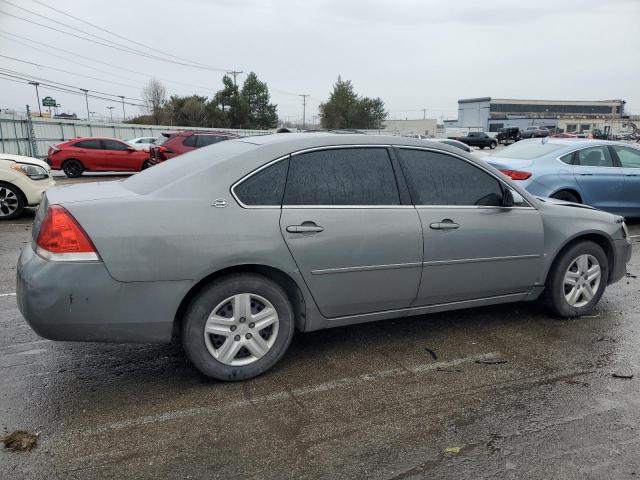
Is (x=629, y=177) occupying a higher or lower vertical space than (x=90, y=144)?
lower

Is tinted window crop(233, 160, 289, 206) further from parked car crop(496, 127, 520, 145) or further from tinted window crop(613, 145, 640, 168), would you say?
parked car crop(496, 127, 520, 145)

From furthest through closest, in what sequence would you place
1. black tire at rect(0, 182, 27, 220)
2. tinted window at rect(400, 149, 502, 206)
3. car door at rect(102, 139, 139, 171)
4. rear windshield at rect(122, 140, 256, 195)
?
car door at rect(102, 139, 139, 171), black tire at rect(0, 182, 27, 220), tinted window at rect(400, 149, 502, 206), rear windshield at rect(122, 140, 256, 195)

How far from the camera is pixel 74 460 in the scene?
2.62 m

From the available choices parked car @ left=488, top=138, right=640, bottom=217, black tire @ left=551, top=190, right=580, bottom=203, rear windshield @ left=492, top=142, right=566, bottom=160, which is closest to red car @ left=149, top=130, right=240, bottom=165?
rear windshield @ left=492, top=142, right=566, bottom=160

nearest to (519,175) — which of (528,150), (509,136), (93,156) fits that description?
(528,150)

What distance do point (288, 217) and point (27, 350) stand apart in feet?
7.52

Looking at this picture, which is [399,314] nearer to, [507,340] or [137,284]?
[507,340]

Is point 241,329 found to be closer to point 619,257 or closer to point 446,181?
point 446,181

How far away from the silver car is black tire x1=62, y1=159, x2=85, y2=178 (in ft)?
56.7

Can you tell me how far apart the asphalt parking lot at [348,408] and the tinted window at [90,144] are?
54.8 ft

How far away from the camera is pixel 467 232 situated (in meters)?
3.96

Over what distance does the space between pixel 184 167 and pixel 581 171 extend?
284 inches

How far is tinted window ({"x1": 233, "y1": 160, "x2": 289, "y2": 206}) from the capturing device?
11.0ft

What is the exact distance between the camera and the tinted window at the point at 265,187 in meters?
3.36
